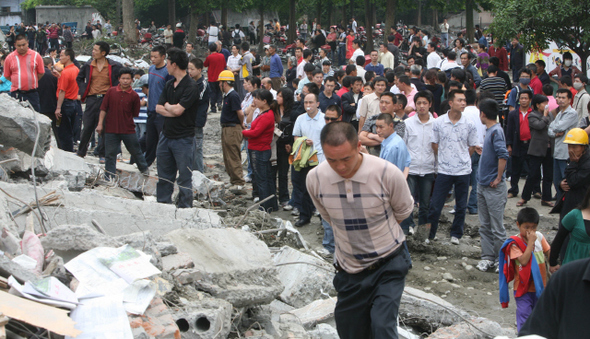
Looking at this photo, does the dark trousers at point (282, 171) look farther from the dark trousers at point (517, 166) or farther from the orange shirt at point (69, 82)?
the orange shirt at point (69, 82)

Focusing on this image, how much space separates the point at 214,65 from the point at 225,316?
1170cm

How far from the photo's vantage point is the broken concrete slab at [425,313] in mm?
5375

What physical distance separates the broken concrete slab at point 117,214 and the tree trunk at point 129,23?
23727 millimetres

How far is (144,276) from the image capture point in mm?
3902

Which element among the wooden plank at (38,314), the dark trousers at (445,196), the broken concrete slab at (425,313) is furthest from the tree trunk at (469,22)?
the wooden plank at (38,314)

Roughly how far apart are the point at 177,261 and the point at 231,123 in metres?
5.30

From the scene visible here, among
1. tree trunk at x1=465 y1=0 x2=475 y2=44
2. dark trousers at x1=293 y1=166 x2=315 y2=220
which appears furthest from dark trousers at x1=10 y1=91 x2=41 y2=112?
tree trunk at x1=465 y1=0 x2=475 y2=44

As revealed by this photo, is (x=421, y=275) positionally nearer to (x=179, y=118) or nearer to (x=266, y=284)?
(x=266, y=284)

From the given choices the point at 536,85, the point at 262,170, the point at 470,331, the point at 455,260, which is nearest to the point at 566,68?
the point at 536,85

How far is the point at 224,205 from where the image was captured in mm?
8977

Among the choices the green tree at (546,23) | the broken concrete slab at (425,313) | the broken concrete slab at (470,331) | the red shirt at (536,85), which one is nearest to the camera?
the broken concrete slab at (470,331)

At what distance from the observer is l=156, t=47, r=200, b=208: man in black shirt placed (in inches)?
271

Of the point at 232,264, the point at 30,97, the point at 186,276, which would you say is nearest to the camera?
the point at 186,276

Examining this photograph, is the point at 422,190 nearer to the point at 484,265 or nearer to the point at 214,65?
the point at 484,265
